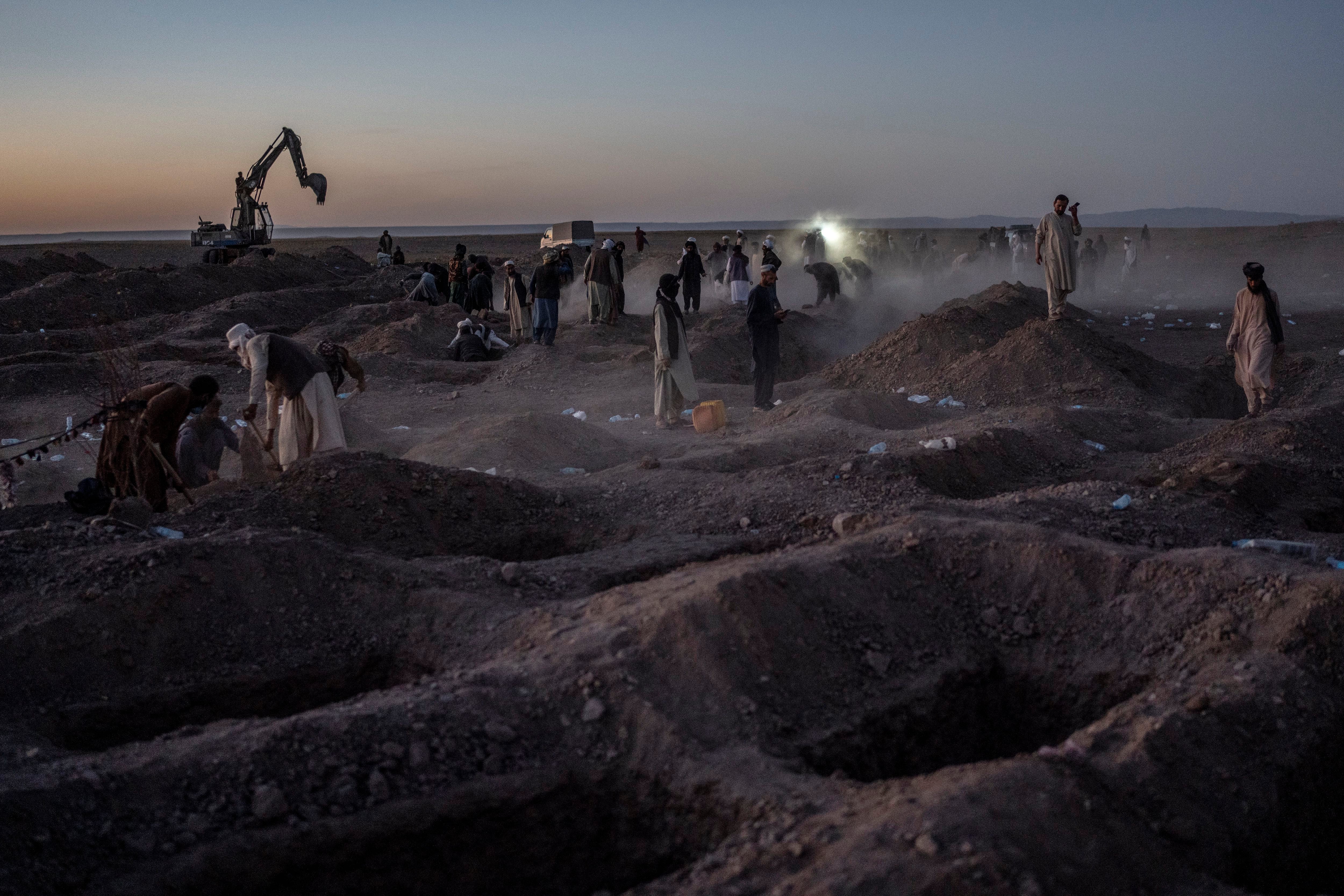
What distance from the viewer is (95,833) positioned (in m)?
3.60

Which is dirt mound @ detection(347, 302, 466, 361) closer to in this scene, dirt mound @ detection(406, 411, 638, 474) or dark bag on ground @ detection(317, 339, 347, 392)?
dirt mound @ detection(406, 411, 638, 474)

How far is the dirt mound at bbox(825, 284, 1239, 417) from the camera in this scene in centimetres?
1188

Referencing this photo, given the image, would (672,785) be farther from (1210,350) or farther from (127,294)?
(127,294)

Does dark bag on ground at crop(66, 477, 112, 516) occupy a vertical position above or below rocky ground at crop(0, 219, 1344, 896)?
above

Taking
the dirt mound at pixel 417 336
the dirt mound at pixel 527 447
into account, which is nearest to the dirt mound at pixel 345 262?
the dirt mound at pixel 417 336

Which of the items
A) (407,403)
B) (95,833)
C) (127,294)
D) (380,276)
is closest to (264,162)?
(380,276)

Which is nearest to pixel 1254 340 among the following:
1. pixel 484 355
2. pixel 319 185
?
pixel 484 355

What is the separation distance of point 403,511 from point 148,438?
1.66 m

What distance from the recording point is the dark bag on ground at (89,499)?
22.1 feet

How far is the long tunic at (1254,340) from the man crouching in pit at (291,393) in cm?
778

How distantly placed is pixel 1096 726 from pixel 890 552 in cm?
162

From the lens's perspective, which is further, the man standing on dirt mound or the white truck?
the white truck

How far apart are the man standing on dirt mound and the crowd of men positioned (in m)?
0.02

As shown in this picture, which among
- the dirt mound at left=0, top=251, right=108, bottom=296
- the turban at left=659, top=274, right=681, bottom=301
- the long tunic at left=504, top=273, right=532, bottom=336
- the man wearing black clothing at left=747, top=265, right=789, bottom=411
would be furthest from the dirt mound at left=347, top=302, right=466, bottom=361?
the dirt mound at left=0, top=251, right=108, bottom=296
